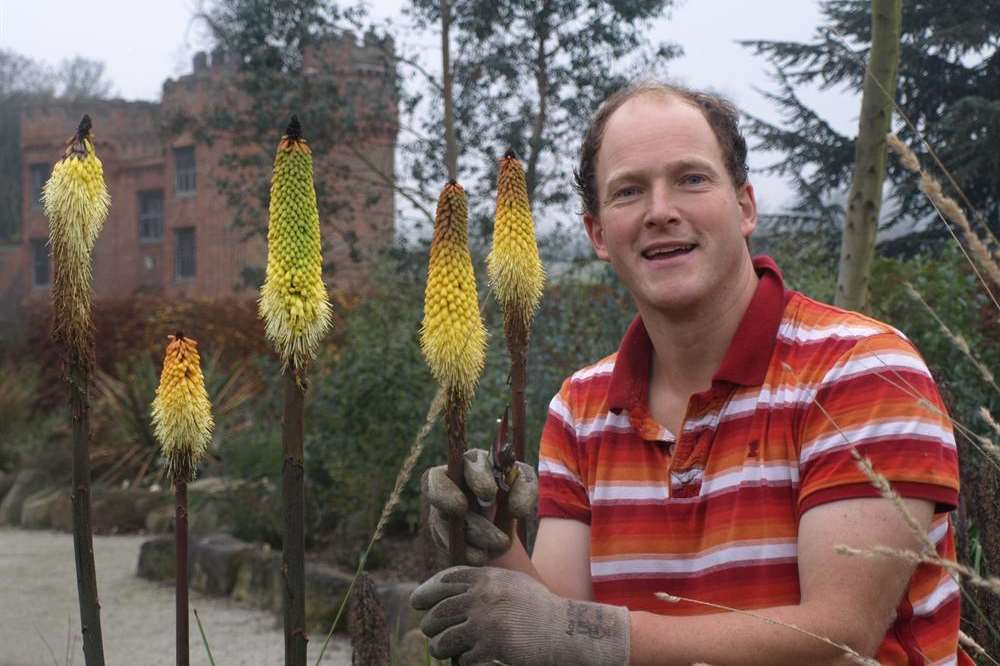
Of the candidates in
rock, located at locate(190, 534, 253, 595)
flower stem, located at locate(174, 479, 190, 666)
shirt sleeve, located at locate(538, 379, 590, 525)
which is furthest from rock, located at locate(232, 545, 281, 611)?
flower stem, located at locate(174, 479, 190, 666)

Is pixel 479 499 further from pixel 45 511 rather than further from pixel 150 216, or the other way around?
pixel 150 216

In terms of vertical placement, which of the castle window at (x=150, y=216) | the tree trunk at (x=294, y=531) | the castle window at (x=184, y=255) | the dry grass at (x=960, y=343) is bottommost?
the tree trunk at (x=294, y=531)

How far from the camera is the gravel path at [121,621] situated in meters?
7.15

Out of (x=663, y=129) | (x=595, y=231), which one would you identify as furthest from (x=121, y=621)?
(x=663, y=129)

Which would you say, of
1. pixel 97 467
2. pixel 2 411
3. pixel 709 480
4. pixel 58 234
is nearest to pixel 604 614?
pixel 709 480

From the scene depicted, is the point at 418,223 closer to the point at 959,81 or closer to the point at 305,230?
the point at 305,230

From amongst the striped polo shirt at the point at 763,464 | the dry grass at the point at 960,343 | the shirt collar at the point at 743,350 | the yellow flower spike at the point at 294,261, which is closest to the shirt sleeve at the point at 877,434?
the striped polo shirt at the point at 763,464

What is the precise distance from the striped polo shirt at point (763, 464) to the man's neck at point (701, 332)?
0.06 metres

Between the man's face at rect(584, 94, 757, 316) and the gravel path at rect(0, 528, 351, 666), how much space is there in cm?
449

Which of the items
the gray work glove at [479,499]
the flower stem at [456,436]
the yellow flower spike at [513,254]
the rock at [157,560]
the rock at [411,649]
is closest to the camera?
the flower stem at [456,436]

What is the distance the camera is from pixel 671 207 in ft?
8.23

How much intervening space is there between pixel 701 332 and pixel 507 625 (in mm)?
852

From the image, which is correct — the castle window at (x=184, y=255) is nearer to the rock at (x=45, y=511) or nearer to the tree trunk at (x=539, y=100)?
the rock at (x=45, y=511)

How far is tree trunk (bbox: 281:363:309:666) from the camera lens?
1.83 m
